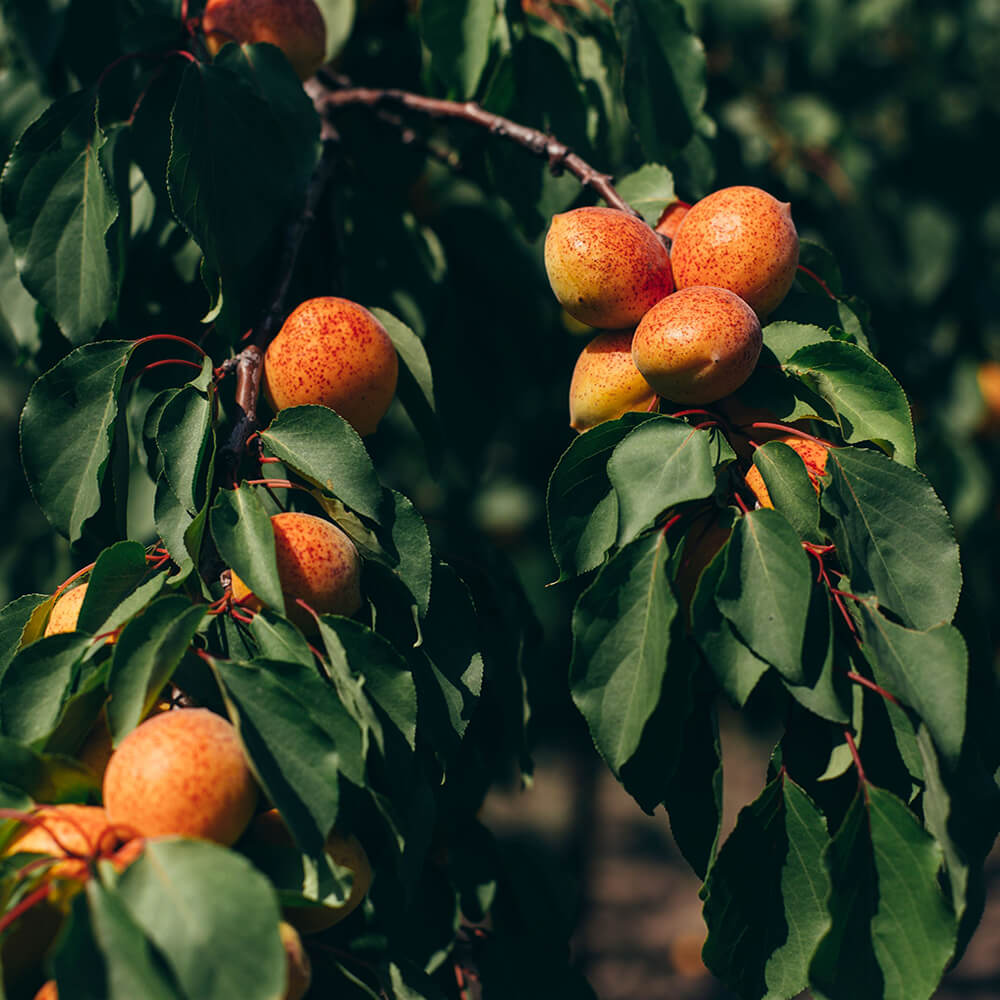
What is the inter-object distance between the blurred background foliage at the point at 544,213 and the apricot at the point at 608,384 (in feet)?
0.76

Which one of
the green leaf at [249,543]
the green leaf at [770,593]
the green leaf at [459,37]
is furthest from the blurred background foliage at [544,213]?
the green leaf at [249,543]

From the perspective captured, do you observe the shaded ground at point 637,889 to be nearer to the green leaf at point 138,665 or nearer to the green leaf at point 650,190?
the green leaf at point 650,190

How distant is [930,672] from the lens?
827mm

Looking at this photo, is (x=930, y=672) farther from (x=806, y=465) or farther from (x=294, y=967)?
(x=294, y=967)

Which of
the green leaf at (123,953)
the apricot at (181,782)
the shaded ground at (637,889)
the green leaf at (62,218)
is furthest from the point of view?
the shaded ground at (637,889)

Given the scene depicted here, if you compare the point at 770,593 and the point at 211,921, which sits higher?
the point at 211,921

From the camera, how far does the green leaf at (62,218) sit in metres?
1.13

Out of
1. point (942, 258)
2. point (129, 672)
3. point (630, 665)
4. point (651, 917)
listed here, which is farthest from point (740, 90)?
point (651, 917)

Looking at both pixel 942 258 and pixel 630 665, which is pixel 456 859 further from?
pixel 942 258

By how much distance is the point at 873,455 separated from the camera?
901 mm

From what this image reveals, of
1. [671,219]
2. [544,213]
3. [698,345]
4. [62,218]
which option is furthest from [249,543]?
[544,213]

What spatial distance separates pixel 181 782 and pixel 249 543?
21cm

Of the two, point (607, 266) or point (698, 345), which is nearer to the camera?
point (698, 345)

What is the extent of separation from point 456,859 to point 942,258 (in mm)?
2178
